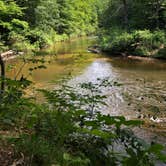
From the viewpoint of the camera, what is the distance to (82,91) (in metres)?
13.1

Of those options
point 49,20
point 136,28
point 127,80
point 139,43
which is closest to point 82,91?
point 127,80

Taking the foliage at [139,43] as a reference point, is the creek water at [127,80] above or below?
below

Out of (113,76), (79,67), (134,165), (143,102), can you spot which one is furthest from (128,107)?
(79,67)

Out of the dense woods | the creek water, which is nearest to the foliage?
the dense woods

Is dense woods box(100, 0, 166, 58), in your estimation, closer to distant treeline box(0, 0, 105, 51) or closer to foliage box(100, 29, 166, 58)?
foliage box(100, 29, 166, 58)

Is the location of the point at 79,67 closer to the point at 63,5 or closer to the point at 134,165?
the point at 134,165

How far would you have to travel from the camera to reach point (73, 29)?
56.6 meters

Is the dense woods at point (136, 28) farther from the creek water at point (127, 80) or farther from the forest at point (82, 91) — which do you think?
the creek water at point (127, 80)

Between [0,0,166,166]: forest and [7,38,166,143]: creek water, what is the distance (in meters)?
0.03

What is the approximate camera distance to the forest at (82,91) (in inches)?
Result: 149

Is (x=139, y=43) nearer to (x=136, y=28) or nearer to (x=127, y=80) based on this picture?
(x=136, y=28)

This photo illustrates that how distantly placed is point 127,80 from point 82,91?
12.5 ft

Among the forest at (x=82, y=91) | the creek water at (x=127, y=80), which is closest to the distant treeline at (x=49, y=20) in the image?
the forest at (x=82, y=91)

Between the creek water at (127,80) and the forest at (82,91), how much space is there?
0.03 meters
